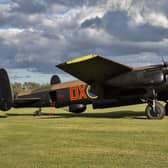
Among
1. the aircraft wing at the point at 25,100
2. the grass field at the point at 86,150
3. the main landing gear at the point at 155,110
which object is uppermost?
the aircraft wing at the point at 25,100

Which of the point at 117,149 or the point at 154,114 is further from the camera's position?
the point at 154,114

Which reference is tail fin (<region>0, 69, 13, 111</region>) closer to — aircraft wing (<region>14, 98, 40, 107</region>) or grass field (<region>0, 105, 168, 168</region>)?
aircraft wing (<region>14, 98, 40, 107</region>)

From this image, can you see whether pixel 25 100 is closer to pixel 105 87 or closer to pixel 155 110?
pixel 105 87

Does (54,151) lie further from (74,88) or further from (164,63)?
(74,88)

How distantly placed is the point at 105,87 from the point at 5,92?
5.40 metres

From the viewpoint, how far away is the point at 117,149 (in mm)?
6742

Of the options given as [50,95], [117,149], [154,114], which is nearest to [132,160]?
[117,149]

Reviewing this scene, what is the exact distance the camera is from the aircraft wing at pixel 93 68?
13.8m

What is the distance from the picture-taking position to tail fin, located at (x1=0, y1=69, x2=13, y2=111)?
16.2 meters

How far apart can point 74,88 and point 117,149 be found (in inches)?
454

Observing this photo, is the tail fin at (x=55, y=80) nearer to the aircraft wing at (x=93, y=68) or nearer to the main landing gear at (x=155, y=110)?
the aircraft wing at (x=93, y=68)

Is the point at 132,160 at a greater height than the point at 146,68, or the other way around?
the point at 146,68

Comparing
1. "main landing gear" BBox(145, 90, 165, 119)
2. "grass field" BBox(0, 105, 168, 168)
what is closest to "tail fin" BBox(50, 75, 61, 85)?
"main landing gear" BBox(145, 90, 165, 119)

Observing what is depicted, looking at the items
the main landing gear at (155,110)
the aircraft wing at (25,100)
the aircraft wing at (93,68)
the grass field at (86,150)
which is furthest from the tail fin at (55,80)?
the grass field at (86,150)
